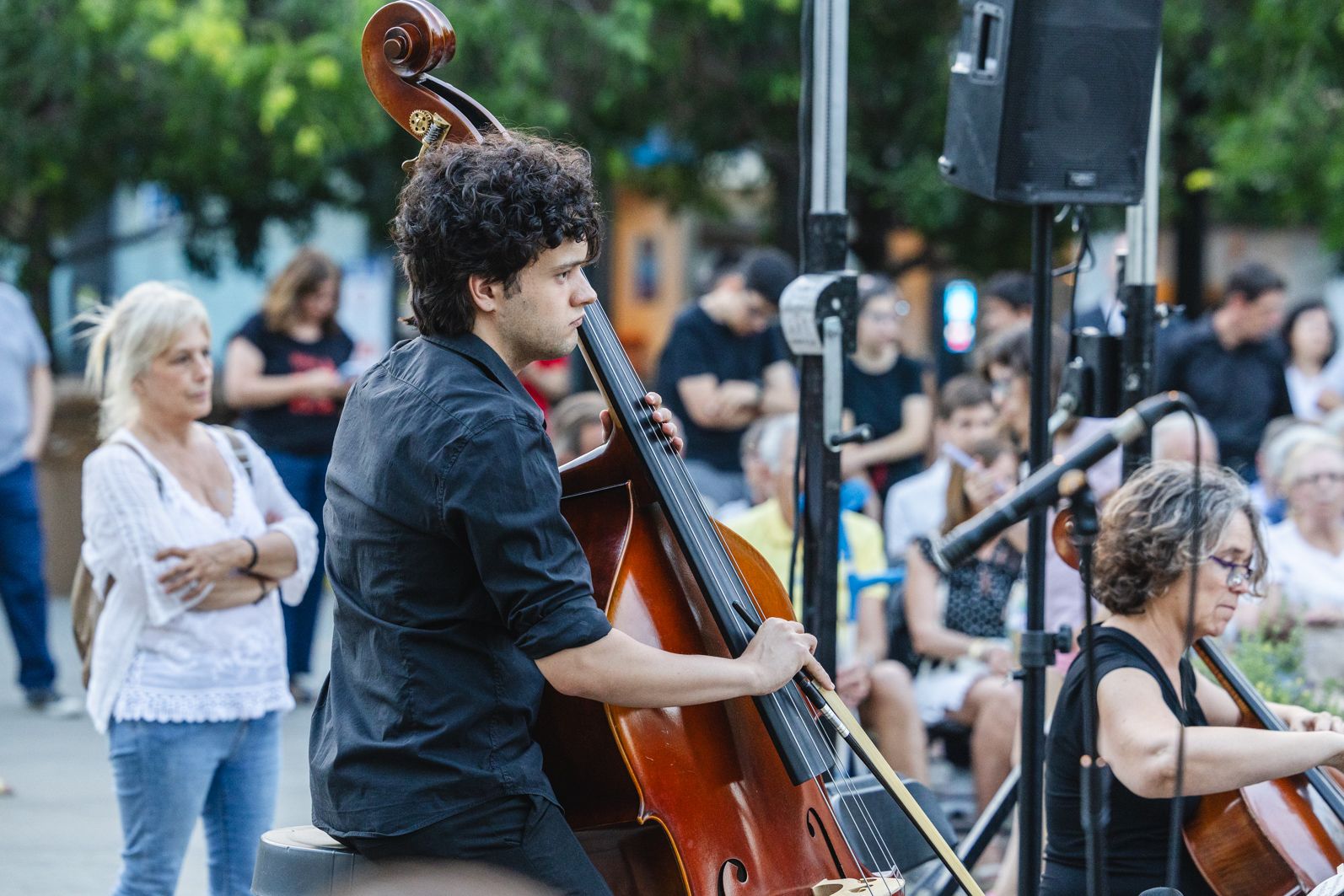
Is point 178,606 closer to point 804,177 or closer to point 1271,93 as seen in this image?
point 804,177

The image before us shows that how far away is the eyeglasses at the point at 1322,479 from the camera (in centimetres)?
605

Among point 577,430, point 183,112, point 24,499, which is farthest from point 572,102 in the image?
point 24,499

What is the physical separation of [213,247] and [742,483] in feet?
20.5

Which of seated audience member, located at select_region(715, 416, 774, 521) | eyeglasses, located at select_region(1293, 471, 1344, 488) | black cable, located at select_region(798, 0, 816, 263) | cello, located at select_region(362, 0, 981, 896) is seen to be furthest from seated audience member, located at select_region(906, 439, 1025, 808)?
cello, located at select_region(362, 0, 981, 896)

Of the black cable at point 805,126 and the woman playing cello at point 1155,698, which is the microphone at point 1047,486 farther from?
the black cable at point 805,126

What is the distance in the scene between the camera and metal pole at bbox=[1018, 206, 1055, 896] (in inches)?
119

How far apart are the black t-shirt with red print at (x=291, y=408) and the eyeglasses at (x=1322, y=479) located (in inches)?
159

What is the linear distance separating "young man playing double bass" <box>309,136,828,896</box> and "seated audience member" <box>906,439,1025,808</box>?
3.24 metres

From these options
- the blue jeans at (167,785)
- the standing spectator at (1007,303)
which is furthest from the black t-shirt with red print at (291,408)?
the blue jeans at (167,785)

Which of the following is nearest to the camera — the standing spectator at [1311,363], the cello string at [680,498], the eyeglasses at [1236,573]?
the cello string at [680,498]

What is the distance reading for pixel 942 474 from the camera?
22.7 feet

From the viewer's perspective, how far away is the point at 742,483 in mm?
7496

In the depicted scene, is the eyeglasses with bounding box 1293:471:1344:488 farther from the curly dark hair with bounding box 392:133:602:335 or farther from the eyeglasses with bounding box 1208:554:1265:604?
the curly dark hair with bounding box 392:133:602:335

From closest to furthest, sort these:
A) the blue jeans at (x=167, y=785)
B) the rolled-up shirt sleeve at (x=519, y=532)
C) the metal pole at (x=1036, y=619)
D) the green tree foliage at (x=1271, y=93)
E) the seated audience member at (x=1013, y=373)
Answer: the rolled-up shirt sleeve at (x=519, y=532) → the metal pole at (x=1036, y=619) → the blue jeans at (x=167, y=785) → the seated audience member at (x=1013, y=373) → the green tree foliage at (x=1271, y=93)
